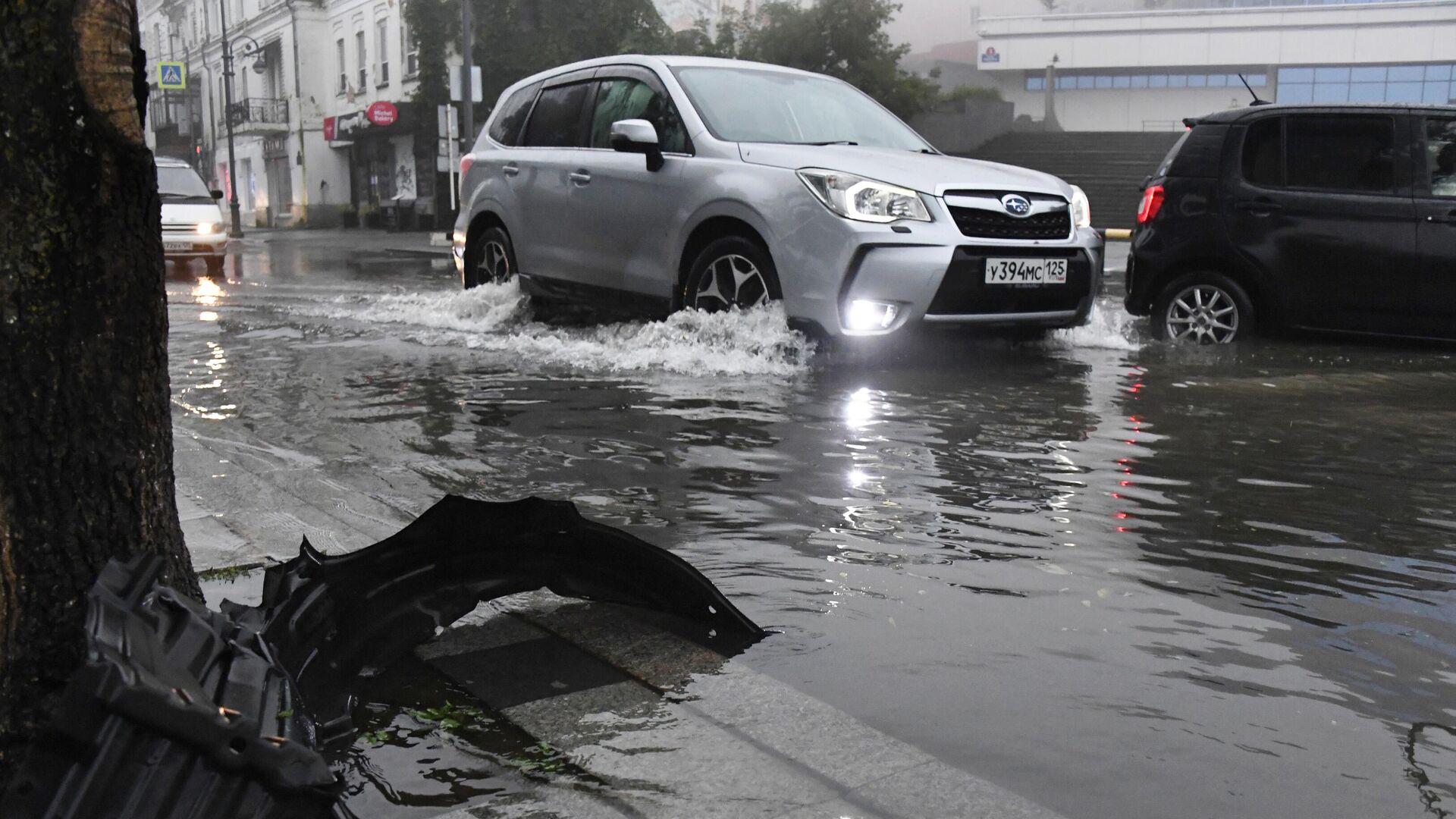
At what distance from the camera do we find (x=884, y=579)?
3.50 metres

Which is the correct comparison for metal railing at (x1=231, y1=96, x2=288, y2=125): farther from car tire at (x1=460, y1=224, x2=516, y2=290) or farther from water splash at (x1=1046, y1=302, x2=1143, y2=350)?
water splash at (x1=1046, y1=302, x2=1143, y2=350)

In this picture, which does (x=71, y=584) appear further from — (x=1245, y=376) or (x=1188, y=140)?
(x=1188, y=140)

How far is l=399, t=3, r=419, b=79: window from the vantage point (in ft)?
137

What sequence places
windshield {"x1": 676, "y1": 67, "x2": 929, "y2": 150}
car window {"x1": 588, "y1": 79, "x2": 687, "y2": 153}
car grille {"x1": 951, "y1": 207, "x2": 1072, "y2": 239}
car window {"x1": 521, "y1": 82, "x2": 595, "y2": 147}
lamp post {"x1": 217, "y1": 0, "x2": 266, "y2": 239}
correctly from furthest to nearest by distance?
1. lamp post {"x1": 217, "y1": 0, "x2": 266, "y2": 239}
2. car window {"x1": 521, "y1": 82, "x2": 595, "y2": 147}
3. car window {"x1": 588, "y1": 79, "x2": 687, "y2": 153}
4. windshield {"x1": 676, "y1": 67, "x2": 929, "y2": 150}
5. car grille {"x1": 951, "y1": 207, "x2": 1072, "y2": 239}

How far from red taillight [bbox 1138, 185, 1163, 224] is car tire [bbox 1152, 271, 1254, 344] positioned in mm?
437

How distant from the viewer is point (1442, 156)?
8.00 metres

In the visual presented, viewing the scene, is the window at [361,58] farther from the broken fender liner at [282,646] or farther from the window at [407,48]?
the broken fender liner at [282,646]

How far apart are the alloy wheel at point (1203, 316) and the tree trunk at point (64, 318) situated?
7.51m

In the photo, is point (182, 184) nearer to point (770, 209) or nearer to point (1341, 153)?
point (770, 209)

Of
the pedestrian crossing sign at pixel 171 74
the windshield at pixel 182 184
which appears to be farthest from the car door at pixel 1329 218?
the pedestrian crossing sign at pixel 171 74

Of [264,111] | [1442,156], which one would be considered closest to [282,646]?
[1442,156]

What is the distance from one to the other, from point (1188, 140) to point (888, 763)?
7338 millimetres

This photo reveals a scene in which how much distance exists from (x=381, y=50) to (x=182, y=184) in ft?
91.1

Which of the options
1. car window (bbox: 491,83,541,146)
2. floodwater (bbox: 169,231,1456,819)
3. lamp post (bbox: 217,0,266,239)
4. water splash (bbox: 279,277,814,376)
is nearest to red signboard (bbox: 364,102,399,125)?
lamp post (bbox: 217,0,266,239)
